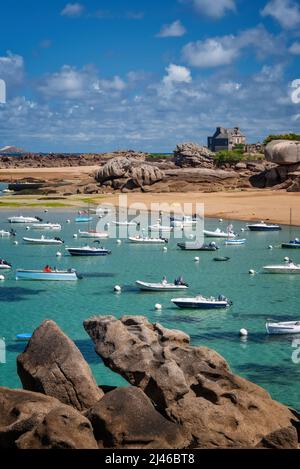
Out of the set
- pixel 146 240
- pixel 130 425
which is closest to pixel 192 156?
pixel 146 240

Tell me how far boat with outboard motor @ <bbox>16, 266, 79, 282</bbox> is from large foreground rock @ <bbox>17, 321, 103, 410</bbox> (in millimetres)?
31628

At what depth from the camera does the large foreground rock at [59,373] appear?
2059cm

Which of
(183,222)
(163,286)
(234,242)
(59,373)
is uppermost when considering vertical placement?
(183,222)

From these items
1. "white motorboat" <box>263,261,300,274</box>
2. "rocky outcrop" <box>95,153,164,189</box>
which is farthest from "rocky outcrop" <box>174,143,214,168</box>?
"white motorboat" <box>263,261,300,274</box>

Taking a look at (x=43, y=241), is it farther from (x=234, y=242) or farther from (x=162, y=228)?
(x=234, y=242)

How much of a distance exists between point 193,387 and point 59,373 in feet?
12.8

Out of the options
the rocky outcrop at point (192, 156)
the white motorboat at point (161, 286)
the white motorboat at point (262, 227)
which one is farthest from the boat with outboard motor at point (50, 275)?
the rocky outcrop at point (192, 156)

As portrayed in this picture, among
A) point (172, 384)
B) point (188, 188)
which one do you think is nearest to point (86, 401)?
point (172, 384)

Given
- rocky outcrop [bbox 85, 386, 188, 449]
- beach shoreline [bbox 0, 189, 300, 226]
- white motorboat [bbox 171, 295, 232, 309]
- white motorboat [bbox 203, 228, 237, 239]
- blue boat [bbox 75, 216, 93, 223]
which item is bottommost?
white motorboat [bbox 171, 295, 232, 309]

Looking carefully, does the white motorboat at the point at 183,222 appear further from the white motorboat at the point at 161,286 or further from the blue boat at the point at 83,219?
the white motorboat at the point at 161,286

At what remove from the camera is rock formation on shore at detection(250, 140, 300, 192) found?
388ft

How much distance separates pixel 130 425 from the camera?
17906mm

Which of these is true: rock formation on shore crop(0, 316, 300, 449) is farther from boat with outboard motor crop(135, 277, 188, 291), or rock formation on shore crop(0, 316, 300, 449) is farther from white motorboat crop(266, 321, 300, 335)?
boat with outboard motor crop(135, 277, 188, 291)

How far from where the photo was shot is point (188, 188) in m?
129
